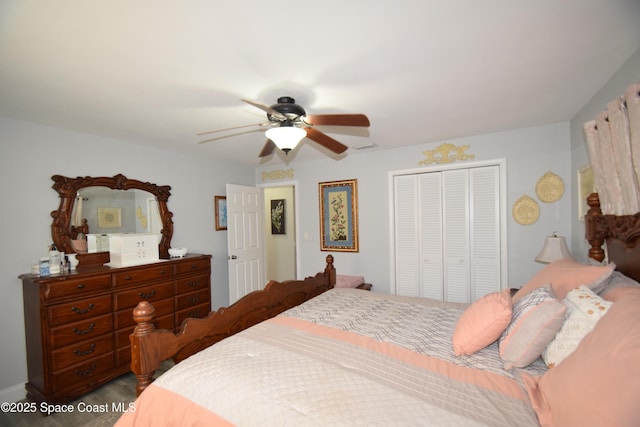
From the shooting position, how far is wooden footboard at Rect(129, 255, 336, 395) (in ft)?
4.41

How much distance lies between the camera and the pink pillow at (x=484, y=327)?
134cm

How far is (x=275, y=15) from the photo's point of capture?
3.88ft

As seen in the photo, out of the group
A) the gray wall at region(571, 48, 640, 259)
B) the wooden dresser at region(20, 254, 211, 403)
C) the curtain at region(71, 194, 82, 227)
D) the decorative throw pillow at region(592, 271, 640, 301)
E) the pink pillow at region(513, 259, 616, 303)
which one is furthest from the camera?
the curtain at region(71, 194, 82, 227)

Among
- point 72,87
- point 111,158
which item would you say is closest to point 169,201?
point 111,158

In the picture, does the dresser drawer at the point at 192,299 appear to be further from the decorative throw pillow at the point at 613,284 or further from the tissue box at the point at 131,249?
the decorative throw pillow at the point at 613,284

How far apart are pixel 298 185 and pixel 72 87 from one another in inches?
113

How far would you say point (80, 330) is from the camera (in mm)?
2289

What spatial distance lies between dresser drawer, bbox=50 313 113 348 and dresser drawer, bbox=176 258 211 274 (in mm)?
746

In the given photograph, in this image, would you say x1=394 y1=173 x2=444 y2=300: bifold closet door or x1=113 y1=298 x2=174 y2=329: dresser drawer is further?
x1=394 y1=173 x2=444 y2=300: bifold closet door

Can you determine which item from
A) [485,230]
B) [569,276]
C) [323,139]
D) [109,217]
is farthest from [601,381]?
[109,217]

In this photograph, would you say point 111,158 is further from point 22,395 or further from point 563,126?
point 563,126

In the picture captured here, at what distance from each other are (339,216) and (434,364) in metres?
2.83

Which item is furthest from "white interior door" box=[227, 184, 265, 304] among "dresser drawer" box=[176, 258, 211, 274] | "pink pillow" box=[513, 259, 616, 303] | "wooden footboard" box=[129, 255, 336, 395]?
"pink pillow" box=[513, 259, 616, 303]

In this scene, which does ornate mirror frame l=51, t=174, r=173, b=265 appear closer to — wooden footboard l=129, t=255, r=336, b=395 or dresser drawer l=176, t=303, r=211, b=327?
dresser drawer l=176, t=303, r=211, b=327
